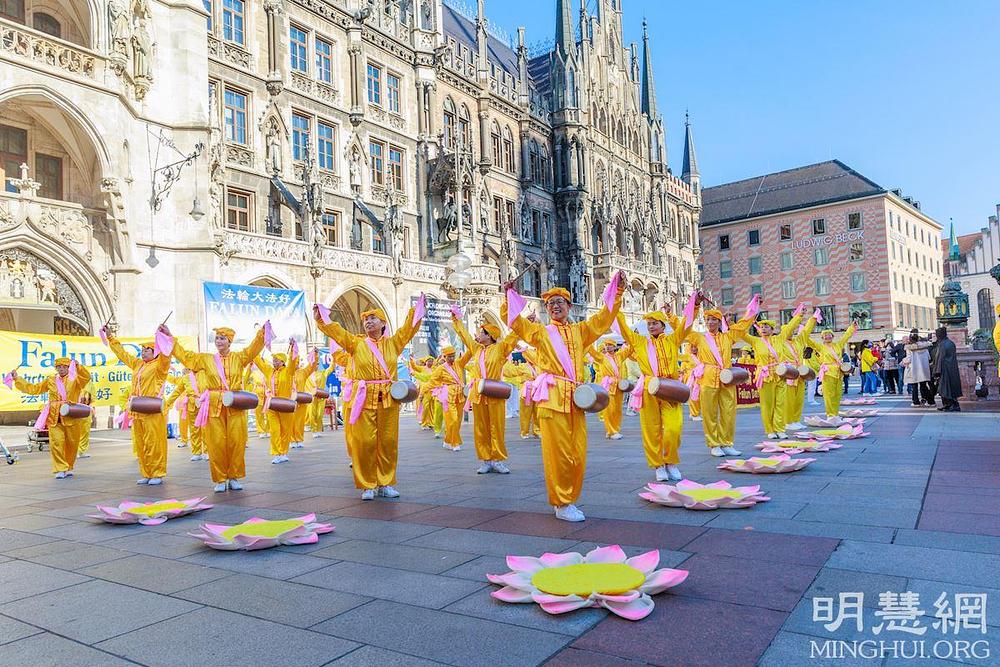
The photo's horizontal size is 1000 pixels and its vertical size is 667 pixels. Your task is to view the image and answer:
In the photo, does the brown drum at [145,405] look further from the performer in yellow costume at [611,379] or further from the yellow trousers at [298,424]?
the performer in yellow costume at [611,379]

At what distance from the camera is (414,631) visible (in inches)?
142

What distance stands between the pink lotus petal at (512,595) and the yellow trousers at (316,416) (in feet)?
48.5

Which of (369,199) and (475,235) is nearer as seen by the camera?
(369,199)

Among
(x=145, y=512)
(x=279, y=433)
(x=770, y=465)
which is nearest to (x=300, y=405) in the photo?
(x=279, y=433)

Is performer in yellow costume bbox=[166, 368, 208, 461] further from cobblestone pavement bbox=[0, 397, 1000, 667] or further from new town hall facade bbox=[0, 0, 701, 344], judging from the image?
new town hall facade bbox=[0, 0, 701, 344]

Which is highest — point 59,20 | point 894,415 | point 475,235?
point 59,20

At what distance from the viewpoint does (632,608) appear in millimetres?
3672

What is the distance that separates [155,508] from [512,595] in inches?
179

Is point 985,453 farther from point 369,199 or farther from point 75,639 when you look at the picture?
point 369,199

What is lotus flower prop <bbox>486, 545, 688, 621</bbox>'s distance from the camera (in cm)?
373

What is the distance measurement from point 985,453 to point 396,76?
90.8ft

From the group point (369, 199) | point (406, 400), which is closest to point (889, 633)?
point (406, 400)

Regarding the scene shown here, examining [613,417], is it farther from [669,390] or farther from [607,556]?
[607,556]

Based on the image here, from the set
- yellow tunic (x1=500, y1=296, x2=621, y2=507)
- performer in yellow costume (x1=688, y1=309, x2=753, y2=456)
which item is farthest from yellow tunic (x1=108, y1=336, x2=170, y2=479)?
performer in yellow costume (x1=688, y1=309, x2=753, y2=456)
